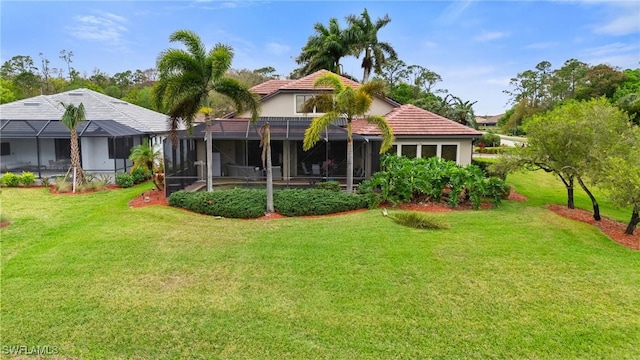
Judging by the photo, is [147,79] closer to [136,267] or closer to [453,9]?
[453,9]

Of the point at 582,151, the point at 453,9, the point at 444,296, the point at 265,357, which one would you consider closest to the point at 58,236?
the point at 265,357

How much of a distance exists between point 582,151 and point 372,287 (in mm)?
10227

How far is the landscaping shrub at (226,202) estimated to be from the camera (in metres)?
12.8

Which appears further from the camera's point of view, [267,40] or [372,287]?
[267,40]

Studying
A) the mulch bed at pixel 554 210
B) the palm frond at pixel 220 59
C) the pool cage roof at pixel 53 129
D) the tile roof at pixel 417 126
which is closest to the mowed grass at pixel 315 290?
the mulch bed at pixel 554 210

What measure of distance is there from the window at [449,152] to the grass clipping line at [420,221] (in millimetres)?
7440

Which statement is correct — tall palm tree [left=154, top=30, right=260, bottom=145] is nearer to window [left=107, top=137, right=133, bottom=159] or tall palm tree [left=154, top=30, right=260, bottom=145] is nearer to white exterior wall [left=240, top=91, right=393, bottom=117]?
white exterior wall [left=240, top=91, right=393, bottom=117]

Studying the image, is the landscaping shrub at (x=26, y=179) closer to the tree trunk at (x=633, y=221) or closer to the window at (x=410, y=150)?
the window at (x=410, y=150)

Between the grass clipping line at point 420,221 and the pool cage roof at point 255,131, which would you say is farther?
the pool cage roof at point 255,131

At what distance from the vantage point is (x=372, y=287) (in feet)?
24.5

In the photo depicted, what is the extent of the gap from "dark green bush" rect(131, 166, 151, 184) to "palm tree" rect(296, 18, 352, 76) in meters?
21.1

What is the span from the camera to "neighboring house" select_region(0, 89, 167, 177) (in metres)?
20.0

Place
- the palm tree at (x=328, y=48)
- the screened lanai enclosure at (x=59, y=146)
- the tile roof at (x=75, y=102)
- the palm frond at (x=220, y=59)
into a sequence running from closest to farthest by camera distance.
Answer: the palm frond at (x=220, y=59) < the screened lanai enclosure at (x=59, y=146) < the tile roof at (x=75, y=102) < the palm tree at (x=328, y=48)

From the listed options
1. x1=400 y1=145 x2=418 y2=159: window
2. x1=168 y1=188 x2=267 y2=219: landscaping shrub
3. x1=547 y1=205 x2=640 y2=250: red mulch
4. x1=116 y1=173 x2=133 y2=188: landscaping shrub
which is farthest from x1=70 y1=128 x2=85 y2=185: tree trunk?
x1=547 y1=205 x2=640 y2=250: red mulch
